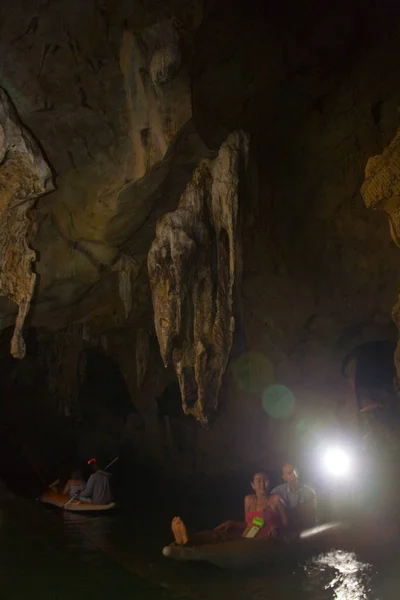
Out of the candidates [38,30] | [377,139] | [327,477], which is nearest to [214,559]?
[327,477]

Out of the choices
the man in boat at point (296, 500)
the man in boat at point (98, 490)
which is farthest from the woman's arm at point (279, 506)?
the man in boat at point (98, 490)

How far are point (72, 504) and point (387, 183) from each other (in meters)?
7.89

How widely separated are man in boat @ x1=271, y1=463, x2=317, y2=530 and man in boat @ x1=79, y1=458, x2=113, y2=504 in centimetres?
407

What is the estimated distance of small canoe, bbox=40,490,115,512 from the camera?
9.88 m

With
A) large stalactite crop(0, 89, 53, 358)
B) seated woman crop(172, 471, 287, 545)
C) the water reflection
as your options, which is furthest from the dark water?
large stalactite crop(0, 89, 53, 358)

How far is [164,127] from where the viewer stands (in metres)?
5.44

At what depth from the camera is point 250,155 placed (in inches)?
265

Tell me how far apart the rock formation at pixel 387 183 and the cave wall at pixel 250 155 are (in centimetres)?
108

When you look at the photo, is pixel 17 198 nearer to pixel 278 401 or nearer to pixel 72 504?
pixel 278 401

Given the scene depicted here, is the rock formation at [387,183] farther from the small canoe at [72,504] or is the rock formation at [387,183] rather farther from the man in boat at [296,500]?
the small canoe at [72,504]

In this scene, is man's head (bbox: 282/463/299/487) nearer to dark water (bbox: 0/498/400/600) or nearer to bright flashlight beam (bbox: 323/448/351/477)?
dark water (bbox: 0/498/400/600)

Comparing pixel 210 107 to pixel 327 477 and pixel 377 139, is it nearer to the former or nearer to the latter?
pixel 377 139

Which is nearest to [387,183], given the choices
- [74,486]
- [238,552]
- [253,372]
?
[238,552]

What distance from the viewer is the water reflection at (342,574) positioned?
5691mm
